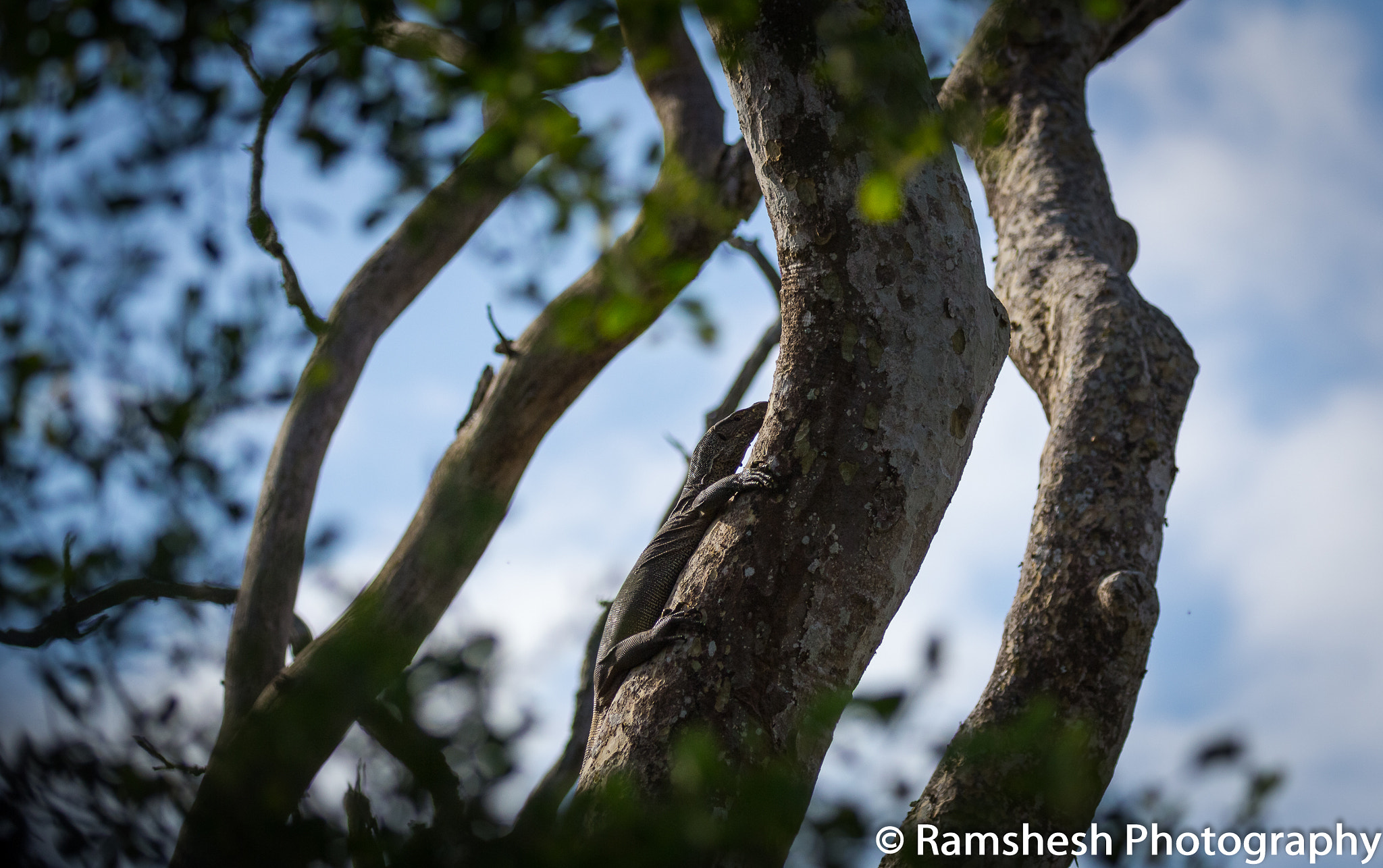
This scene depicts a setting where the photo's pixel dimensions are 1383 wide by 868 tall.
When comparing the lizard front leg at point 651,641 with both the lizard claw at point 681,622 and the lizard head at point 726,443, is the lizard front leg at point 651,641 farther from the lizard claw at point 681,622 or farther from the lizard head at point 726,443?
the lizard head at point 726,443

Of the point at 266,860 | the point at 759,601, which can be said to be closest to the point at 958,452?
the point at 759,601

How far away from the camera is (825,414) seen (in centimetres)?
253

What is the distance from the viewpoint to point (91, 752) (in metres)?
1.22

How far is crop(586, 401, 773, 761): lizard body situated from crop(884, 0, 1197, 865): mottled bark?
919 millimetres

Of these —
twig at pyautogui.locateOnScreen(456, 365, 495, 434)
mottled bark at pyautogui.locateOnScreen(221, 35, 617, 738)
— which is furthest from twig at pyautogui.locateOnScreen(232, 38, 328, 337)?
twig at pyautogui.locateOnScreen(456, 365, 495, 434)

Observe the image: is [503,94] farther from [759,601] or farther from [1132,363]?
[1132,363]

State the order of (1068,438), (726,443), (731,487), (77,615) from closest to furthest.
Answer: (77,615)
(731,487)
(1068,438)
(726,443)

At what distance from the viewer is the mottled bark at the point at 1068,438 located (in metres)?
2.98

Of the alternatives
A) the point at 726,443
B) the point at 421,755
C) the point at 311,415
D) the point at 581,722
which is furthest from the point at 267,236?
the point at 421,755

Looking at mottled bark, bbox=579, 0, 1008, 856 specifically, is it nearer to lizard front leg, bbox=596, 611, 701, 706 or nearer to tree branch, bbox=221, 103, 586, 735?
lizard front leg, bbox=596, 611, 701, 706

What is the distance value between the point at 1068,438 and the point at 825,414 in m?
1.60

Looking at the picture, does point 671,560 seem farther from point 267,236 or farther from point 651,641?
point 267,236

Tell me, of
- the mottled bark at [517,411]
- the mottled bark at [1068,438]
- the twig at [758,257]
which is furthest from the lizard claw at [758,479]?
the twig at [758,257]

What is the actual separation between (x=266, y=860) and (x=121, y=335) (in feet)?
4.13
